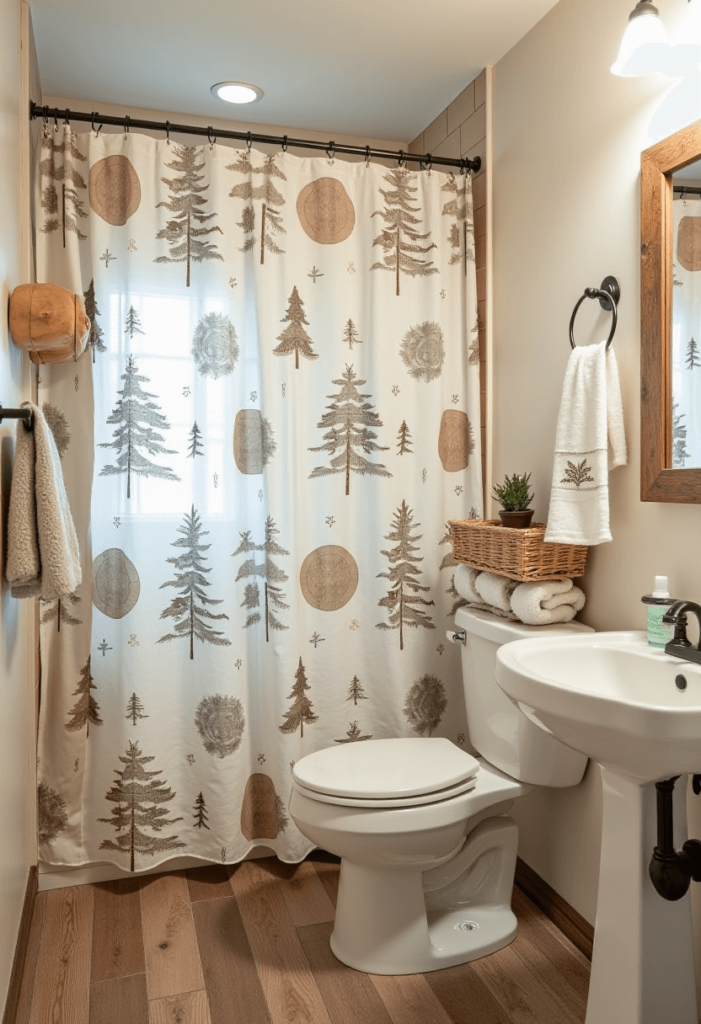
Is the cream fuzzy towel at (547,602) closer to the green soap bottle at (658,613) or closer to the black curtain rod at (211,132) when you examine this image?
the green soap bottle at (658,613)

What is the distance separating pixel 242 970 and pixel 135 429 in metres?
1.43

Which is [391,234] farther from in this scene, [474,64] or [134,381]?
[134,381]

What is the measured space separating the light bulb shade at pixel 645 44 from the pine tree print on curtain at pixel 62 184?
4.75 feet

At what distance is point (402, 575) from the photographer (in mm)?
2439

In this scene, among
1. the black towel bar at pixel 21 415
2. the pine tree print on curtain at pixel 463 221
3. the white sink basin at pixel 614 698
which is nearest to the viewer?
the white sink basin at pixel 614 698

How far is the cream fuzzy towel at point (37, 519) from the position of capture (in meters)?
1.52

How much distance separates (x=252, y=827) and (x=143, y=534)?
95 centimetres

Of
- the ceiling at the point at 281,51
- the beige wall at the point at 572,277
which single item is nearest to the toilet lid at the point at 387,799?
the beige wall at the point at 572,277

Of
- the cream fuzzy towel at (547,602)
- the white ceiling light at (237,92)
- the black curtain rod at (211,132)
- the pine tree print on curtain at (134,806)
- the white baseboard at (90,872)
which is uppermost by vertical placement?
the white ceiling light at (237,92)

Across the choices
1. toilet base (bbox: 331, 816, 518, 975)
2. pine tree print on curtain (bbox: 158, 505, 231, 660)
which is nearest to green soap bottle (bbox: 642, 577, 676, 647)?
toilet base (bbox: 331, 816, 518, 975)

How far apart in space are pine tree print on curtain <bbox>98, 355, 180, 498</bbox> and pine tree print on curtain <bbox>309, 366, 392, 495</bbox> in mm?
462

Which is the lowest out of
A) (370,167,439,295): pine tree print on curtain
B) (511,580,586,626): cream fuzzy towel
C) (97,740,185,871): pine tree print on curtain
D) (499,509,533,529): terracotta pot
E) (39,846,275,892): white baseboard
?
(39,846,275,892): white baseboard

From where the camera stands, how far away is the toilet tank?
75.9 inches

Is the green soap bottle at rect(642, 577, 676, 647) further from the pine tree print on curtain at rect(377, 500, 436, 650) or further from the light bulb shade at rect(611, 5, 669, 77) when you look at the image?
the light bulb shade at rect(611, 5, 669, 77)
